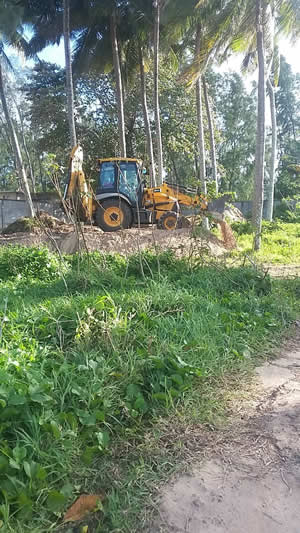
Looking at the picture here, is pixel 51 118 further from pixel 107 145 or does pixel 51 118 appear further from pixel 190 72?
pixel 190 72

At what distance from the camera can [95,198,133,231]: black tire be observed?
1098 centimetres

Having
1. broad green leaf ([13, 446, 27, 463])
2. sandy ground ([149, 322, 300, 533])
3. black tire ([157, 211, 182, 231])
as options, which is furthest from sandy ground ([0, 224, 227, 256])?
broad green leaf ([13, 446, 27, 463])

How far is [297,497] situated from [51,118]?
2354 cm

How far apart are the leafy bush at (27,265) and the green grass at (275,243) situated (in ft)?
15.7

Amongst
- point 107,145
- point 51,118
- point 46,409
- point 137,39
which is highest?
point 137,39

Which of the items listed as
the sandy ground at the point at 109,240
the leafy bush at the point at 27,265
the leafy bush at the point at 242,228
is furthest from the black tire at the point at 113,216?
the leafy bush at the point at 242,228

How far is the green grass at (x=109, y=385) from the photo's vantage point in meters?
1.71

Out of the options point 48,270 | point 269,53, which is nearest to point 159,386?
point 48,270

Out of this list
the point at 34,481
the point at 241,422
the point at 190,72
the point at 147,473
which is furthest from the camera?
the point at 190,72

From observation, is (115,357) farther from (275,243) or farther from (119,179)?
(275,243)

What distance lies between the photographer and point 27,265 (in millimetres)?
6809

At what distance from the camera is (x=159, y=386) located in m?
2.53

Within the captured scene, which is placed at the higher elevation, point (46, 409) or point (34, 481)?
point (46, 409)

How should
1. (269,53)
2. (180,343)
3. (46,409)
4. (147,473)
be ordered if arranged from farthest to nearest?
(269,53) < (180,343) < (46,409) < (147,473)
